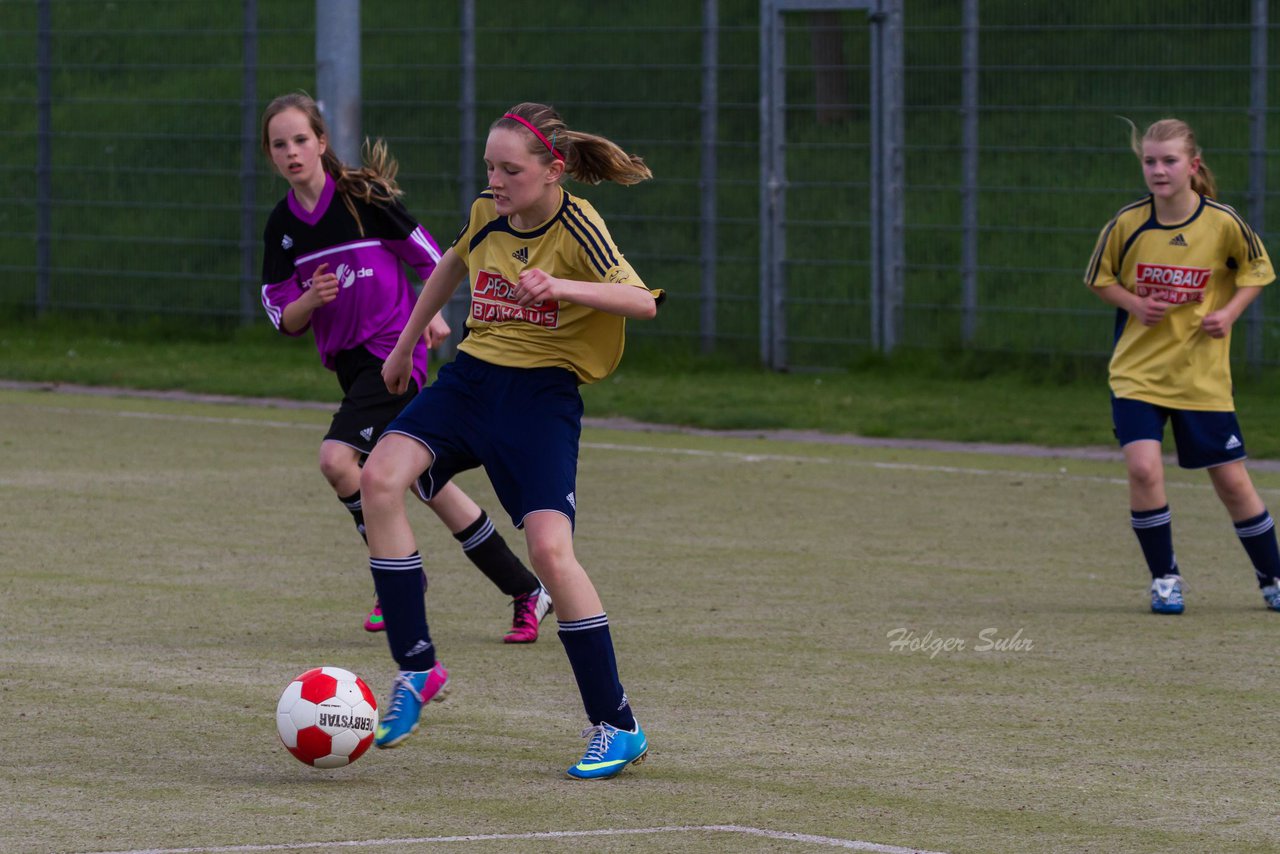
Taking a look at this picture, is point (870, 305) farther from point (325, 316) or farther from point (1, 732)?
point (1, 732)

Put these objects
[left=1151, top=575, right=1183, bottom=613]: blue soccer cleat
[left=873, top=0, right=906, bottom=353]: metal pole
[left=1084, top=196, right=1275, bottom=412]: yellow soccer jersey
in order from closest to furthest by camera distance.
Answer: [left=1151, top=575, right=1183, bottom=613]: blue soccer cleat → [left=1084, top=196, right=1275, bottom=412]: yellow soccer jersey → [left=873, top=0, right=906, bottom=353]: metal pole

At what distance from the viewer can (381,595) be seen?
5.55m

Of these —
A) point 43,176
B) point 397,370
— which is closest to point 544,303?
point 397,370

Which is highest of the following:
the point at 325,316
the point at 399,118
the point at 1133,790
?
the point at 399,118

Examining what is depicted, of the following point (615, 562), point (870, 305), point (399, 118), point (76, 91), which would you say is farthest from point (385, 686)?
point (76, 91)

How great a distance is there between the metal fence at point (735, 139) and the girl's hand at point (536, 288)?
31.9 ft

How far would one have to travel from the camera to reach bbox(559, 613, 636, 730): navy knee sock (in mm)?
5258

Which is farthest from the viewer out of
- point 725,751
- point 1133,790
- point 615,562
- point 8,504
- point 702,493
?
point 702,493

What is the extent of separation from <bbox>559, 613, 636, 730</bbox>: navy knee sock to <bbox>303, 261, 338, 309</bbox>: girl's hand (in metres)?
1.96

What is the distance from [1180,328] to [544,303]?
336cm

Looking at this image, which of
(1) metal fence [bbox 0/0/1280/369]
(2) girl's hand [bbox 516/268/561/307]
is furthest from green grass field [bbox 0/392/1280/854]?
(1) metal fence [bbox 0/0/1280/369]

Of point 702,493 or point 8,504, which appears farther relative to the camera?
point 702,493

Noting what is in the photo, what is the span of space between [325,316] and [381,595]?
2098 millimetres

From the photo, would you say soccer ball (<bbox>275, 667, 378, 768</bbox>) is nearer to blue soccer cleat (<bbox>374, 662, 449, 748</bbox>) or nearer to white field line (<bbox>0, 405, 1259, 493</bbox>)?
blue soccer cleat (<bbox>374, 662, 449, 748</bbox>)
